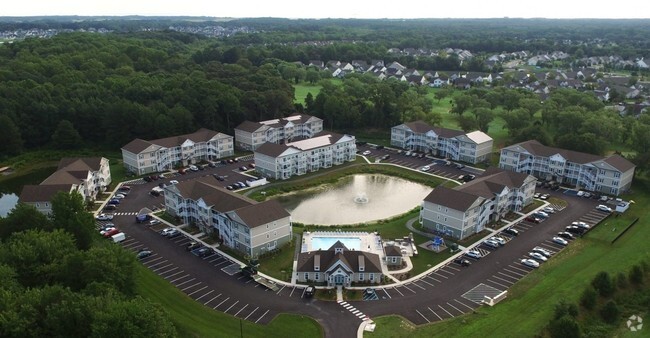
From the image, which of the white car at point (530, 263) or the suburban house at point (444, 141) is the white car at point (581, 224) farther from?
the suburban house at point (444, 141)

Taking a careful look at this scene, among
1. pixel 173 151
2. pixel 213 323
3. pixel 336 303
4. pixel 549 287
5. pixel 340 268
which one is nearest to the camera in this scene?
pixel 213 323

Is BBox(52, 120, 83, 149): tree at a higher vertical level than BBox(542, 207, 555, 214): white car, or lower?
higher

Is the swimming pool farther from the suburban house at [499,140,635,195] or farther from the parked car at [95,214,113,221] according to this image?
the suburban house at [499,140,635,195]

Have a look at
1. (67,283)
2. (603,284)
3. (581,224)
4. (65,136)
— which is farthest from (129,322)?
(65,136)

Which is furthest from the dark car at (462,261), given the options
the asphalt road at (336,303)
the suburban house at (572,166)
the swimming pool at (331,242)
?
the suburban house at (572,166)

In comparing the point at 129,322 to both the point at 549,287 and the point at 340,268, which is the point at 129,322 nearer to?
the point at 340,268


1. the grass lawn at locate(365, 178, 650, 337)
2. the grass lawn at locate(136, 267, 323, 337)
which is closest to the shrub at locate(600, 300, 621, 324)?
the grass lawn at locate(365, 178, 650, 337)

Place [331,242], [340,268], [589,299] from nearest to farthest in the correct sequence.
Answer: [589,299], [340,268], [331,242]
